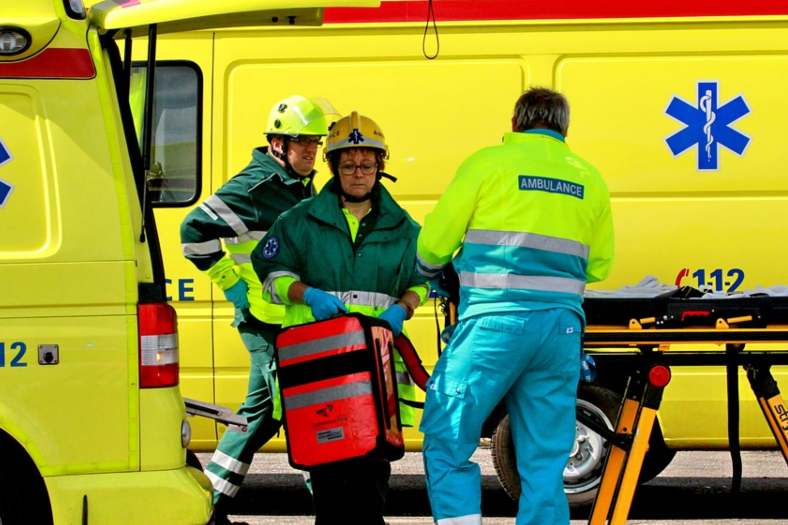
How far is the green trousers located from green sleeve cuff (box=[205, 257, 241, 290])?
0.25 m

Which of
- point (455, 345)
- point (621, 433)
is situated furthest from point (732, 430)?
point (455, 345)

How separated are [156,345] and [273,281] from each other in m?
1.08

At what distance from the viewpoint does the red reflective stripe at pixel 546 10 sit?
769 centimetres

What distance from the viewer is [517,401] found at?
216 inches

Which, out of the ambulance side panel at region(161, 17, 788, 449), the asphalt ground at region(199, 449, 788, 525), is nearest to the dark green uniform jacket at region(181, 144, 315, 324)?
the ambulance side panel at region(161, 17, 788, 449)

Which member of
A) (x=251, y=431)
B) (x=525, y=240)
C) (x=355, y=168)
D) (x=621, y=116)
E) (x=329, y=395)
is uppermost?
(x=621, y=116)

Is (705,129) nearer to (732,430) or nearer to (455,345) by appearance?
(732,430)

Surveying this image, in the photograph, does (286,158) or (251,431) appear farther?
(286,158)

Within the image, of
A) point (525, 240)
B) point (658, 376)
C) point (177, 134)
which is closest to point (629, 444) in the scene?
point (658, 376)

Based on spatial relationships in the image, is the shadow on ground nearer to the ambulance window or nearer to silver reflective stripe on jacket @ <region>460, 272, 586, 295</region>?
the ambulance window

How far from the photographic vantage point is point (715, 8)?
25.3ft

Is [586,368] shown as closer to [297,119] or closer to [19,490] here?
[297,119]

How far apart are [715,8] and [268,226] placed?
274 cm

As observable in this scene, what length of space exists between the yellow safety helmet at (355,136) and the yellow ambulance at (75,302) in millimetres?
1046
